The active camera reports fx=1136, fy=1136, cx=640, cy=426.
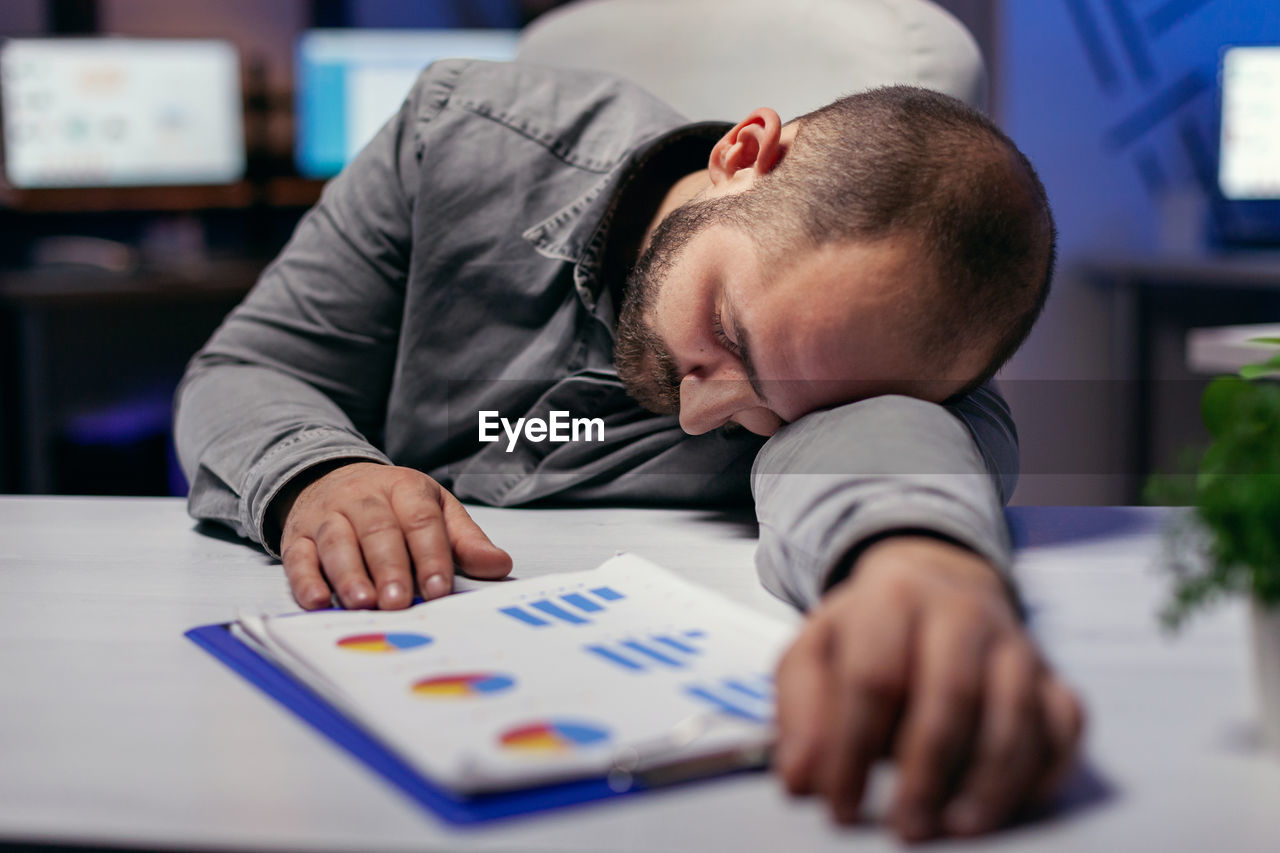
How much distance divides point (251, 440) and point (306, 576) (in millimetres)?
239

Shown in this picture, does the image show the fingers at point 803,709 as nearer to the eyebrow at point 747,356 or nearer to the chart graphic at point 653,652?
the chart graphic at point 653,652

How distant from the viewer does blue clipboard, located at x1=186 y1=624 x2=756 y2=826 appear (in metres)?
0.36

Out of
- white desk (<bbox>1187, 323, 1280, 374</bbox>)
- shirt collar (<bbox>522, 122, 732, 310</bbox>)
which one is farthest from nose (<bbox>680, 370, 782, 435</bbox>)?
white desk (<bbox>1187, 323, 1280, 374</bbox>)

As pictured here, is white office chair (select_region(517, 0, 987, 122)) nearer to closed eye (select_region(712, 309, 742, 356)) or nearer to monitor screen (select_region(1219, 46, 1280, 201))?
closed eye (select_region(712, 309, 742, 356))

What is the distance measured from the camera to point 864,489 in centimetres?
51

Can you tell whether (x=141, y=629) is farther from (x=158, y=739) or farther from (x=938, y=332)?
(x=938, y=332)

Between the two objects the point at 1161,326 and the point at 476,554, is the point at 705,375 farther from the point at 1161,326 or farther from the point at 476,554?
the point at 1161,326

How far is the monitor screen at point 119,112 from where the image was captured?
8.64 feet

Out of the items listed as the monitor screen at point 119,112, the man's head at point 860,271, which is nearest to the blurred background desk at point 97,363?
the monitor screen at point 119,112

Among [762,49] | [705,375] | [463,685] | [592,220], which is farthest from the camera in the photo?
[762,49]

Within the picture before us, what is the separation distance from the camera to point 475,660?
1.57 feet

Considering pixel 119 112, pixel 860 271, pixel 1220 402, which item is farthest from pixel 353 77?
pixel 1220 402

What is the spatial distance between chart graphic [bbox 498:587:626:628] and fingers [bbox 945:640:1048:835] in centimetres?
22

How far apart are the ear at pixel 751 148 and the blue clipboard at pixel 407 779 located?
0.51 m
